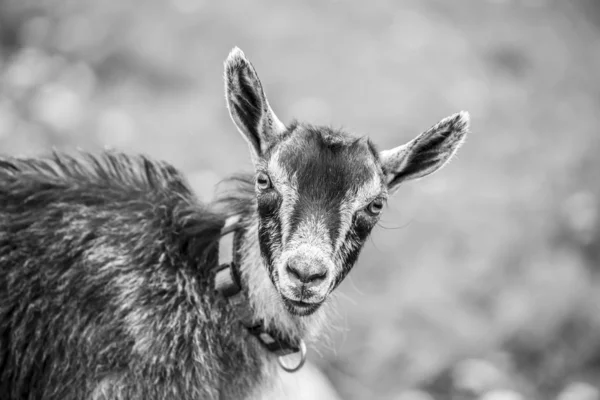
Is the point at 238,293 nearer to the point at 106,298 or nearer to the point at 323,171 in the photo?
the point at 106,298

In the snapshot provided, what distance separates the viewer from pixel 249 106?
14.0ft

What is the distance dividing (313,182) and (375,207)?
1.47ft

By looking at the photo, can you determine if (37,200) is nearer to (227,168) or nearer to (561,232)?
(227,168)

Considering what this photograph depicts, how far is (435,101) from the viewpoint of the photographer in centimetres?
917

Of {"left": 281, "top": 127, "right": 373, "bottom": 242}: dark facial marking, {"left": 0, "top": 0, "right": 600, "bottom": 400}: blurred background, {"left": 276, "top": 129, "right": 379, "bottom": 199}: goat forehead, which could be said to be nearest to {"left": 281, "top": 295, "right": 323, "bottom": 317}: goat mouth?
{"left": 281, "top": 127, "right": 373, "bottom": 242}: dark facial marking

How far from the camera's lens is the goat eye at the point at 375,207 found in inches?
159

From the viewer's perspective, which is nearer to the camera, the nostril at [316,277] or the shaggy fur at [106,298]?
the nostril at [316,277]

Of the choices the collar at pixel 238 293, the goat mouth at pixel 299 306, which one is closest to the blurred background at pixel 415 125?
the collar at pixel 238 293

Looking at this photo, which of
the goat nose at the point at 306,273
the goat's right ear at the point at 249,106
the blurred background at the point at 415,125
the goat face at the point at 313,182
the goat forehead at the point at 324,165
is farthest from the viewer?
the blurred background at the point at 415,125

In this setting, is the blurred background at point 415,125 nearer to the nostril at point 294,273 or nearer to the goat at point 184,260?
the goat at point 184,260

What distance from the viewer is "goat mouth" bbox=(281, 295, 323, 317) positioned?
3833 mm

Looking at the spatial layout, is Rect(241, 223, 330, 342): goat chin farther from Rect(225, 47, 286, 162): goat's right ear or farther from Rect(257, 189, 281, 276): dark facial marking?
Rect(225, 47, 286, 162): goat's right ear

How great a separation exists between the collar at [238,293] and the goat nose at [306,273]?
0.64 meters

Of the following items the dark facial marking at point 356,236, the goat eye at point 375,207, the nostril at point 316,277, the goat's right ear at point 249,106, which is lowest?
the nostril at point 316,277
